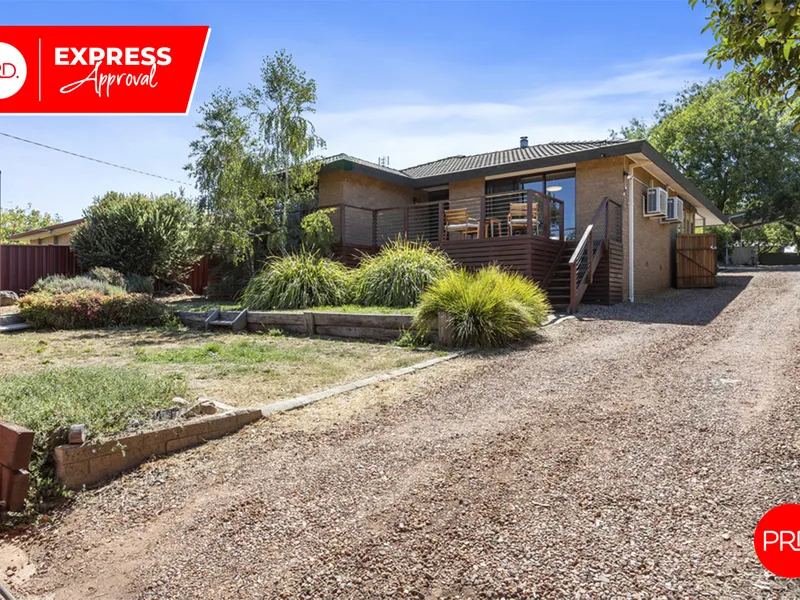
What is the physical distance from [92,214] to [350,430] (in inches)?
614

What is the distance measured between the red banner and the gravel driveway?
8319mm

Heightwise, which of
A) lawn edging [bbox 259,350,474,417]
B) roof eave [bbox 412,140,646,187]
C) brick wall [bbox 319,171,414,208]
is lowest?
lawn edging [bbox 259,350,474,417]

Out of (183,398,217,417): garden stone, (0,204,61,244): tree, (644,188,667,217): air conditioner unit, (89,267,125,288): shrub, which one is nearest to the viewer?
(183,398,217,417): garden stone

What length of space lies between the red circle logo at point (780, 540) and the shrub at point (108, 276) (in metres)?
15.0

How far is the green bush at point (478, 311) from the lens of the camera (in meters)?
7.53

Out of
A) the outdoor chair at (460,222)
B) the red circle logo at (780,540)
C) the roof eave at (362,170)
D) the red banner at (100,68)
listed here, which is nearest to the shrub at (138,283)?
the red banner at (100,68)

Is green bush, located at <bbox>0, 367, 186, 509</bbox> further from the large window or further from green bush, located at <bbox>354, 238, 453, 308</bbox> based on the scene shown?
the large window

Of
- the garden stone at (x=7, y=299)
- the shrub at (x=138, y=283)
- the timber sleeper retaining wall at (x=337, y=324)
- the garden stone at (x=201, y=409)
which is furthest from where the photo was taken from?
the shrub at (x=138, y=283)

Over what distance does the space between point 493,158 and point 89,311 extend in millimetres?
12516

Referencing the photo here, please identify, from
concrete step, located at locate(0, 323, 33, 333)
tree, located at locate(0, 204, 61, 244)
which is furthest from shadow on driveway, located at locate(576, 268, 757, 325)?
tree, located at locate(0, 204, 61, 244)

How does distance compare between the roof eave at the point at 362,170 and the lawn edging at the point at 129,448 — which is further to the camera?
the roof eave at the point at 362,170

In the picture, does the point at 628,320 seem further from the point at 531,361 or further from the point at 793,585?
the point at 793,585

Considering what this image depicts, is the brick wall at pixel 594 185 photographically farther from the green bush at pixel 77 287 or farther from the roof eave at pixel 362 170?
the green bush at pixel 77 287

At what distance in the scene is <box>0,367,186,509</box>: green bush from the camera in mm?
3271
